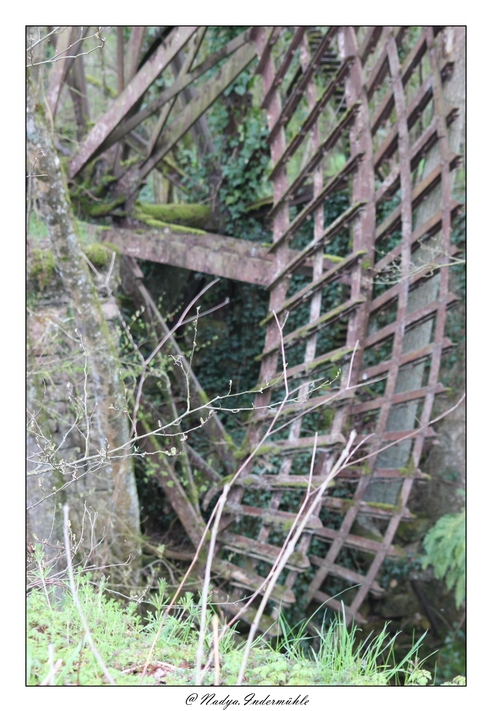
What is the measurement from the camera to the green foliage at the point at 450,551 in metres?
5.07

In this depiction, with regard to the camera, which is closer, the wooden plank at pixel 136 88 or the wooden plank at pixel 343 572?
the wooden plank at pixel 136 88

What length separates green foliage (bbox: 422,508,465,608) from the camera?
16.6ft

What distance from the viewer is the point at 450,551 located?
17.0ft

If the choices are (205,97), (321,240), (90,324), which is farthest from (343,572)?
(205,97)

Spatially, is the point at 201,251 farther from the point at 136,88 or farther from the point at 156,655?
the point at 156,655

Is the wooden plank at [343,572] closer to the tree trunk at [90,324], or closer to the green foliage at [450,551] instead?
the green foliage at [450,551]

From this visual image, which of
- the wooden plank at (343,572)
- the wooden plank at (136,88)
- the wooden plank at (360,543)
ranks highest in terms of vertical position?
the wooden plank at (136,88)

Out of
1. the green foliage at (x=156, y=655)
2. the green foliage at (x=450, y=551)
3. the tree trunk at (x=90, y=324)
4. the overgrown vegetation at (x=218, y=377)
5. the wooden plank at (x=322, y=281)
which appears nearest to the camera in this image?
the green foliage at (x=156, y=655)

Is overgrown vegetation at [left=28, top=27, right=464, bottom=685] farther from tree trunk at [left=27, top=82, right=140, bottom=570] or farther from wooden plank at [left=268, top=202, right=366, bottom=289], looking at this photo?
wooden plank at [left=268, top=202, right=366, bottom=289]

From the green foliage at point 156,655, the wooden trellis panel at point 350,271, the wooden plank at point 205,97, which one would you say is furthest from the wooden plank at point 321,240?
the green foliage at point 156,655

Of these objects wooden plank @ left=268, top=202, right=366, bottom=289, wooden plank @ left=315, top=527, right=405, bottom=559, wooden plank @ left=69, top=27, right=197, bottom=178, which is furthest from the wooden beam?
wooden plank @ left=315, top=527, right=405, bottom=559

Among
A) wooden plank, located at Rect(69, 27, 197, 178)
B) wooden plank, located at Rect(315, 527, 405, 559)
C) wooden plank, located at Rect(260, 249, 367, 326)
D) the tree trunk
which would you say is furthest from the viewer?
wooden plank, located at Rect(315, 527, 405, 559)

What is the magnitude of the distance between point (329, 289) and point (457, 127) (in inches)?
91.8

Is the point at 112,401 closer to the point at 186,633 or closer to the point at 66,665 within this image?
the point at 186,633
